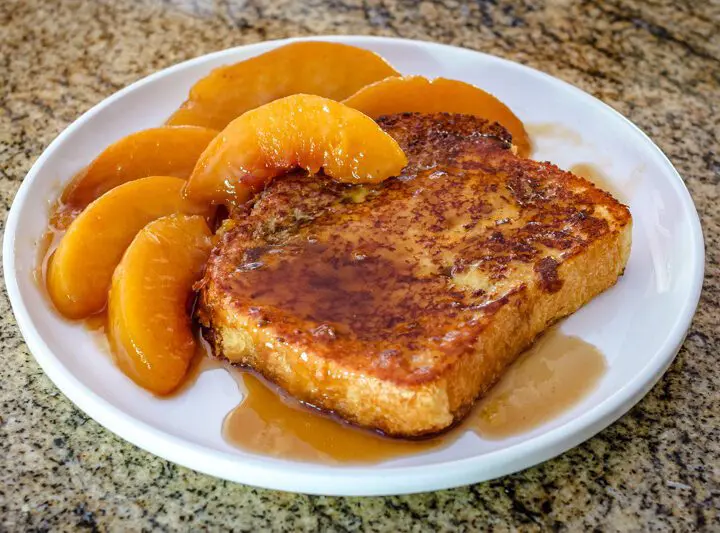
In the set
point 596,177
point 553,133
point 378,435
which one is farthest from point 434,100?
point 378,435

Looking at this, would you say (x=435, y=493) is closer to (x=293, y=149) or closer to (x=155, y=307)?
(x=155, y=307)

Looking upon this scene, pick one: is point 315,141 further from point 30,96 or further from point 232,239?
point 30,96

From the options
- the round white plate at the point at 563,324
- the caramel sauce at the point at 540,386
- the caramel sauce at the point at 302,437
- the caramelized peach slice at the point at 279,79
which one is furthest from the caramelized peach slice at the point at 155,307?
the caramel sauce at the point at 540,386

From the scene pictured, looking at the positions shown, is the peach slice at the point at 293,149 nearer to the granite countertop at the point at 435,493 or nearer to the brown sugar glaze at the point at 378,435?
the brown sugar glaze at the point at 378,435

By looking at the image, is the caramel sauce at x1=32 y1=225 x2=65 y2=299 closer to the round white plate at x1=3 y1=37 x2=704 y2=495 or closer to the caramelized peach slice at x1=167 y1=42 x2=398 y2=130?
the round white plate at x1=3 y1=37 x2=704 y2=495

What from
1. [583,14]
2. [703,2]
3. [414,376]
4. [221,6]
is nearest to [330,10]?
[221,6]

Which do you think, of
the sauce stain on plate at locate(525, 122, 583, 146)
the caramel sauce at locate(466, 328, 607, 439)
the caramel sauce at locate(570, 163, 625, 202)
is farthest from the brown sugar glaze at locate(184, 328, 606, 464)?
the sauce stain on plate at locate(525, 122, 583, 146)
